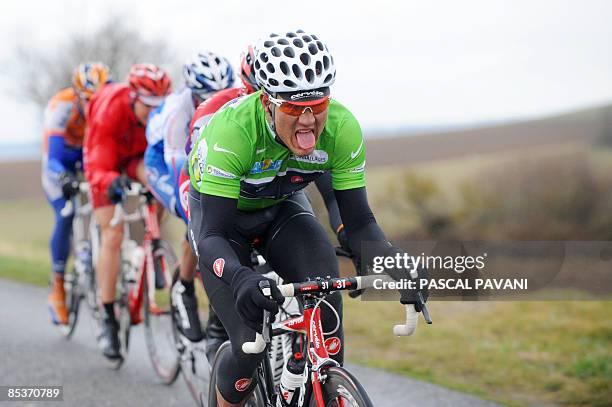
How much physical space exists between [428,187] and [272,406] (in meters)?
14.7

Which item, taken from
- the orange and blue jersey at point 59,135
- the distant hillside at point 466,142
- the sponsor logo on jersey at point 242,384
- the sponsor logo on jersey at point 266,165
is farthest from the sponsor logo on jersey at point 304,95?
the distant hillside at point 466,142

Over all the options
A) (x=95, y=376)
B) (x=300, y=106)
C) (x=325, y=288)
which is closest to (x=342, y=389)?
(x=325, y=288)

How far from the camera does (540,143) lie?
1947 centimetres

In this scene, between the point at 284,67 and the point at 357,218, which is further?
the point at 357,218

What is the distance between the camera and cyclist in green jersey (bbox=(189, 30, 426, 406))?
3.22m

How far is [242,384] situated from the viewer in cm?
366

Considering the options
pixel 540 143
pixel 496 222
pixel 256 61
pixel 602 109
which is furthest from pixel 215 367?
pixel 540 143

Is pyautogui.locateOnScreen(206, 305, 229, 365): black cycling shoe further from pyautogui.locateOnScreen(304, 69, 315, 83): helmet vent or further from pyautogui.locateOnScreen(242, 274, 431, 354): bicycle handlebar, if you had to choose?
pyautogui.locateOnScreen(304, 69, 315, 83): helmet vent

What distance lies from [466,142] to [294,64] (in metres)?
25.8

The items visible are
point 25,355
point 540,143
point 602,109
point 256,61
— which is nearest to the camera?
point 256,61

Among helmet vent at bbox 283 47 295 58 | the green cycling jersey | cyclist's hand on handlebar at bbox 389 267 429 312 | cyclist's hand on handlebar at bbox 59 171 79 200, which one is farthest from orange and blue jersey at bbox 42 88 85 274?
cyclist's hand on handlebar at bbox 389 267 429 312

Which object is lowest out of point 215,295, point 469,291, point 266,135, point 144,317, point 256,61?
point 469,291

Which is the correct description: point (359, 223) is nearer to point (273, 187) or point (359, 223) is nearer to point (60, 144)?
point (273, 187)

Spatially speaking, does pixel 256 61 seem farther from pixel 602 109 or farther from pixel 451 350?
pixel 602 109
